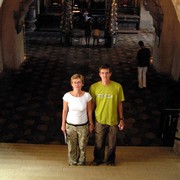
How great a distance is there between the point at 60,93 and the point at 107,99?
15.6 ft

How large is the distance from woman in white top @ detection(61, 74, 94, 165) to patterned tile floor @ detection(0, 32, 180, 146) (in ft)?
6.91

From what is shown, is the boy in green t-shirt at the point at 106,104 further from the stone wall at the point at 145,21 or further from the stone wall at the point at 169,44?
the stone wall at the point at 145,21

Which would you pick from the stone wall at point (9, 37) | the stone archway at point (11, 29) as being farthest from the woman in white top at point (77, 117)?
the stone archway at point (11, 29)

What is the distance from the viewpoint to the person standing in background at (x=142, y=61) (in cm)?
859

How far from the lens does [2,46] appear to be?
10492 mm

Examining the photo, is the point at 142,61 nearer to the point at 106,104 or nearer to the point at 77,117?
the point at 106,104

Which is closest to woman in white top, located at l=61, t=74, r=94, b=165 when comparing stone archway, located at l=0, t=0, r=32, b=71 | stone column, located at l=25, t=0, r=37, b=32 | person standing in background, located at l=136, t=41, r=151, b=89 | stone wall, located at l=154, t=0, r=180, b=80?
person standing in background, located at l=136, t=41, r=151, b=89

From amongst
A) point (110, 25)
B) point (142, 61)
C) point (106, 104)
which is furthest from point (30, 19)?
point (106, 104)

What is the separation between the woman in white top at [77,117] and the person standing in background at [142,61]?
483cm

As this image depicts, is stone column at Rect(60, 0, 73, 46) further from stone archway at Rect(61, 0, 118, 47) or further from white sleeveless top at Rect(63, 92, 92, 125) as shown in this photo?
white sleeveless top at Rect(63, 92, 92, 125)

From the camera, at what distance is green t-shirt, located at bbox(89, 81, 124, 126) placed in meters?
4.02

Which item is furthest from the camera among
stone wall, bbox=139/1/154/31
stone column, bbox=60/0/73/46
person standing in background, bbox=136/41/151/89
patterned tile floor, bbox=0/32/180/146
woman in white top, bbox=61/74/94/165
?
stone wall, bbox=139/1/154/31

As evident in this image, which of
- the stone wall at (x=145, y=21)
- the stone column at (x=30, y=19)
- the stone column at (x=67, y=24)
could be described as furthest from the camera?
the stone wall at (x=145, y=21)

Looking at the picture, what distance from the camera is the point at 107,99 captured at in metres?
4.04
